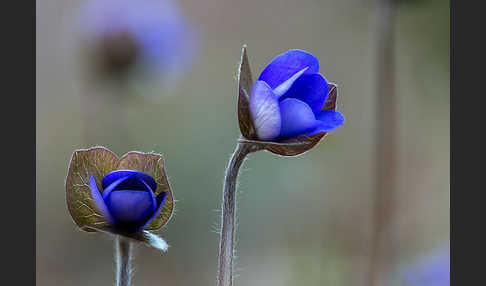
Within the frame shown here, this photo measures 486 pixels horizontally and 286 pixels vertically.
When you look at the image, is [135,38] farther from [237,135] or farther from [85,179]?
[85,179]

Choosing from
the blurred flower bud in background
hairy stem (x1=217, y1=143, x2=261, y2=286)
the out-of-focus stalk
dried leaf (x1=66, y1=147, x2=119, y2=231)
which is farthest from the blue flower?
hairy stem (x1=217, y1=143, x2=261, y2=286)

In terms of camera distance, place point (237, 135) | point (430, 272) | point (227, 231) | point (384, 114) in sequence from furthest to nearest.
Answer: point (237, 135) → point (384, 114) → point (430, 272) → point (227, 231)

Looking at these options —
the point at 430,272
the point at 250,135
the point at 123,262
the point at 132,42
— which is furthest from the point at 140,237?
the point at 132,42

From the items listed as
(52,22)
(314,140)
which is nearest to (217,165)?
(52,22)

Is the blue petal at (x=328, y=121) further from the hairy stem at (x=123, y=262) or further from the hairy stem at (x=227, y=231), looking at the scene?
the hairy stem at (x=123, y=262)

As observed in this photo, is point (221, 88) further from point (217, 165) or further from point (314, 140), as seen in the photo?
point (314, 140)

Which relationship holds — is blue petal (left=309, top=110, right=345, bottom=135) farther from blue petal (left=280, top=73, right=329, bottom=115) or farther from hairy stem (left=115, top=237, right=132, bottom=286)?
hairy stem (left=115, top=237, right=132, bottom=286)
